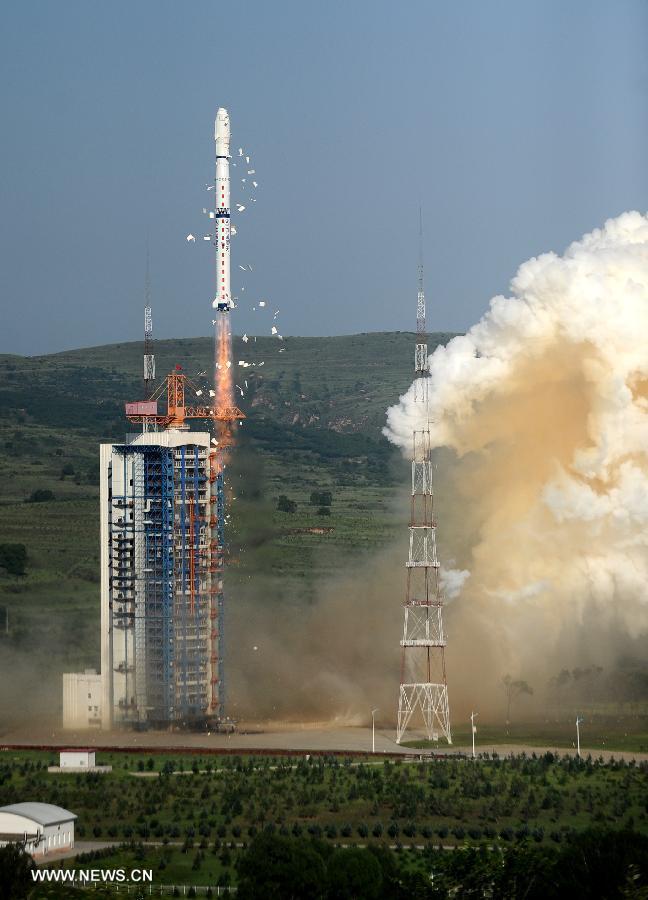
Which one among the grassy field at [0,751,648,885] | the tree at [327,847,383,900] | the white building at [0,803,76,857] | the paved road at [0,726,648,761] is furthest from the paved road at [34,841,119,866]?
the paved road at [0,726,648,761]

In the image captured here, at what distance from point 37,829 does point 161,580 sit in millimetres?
32773

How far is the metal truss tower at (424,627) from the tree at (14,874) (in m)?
36.8

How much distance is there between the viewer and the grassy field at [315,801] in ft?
311

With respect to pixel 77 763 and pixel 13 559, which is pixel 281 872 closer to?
pixel 77 763

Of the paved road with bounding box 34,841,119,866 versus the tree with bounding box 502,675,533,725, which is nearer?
the paved road with bounding box 34,841,119,866

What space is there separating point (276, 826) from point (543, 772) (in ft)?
54.4

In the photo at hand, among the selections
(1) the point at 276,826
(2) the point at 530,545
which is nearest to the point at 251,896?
(1) the point at 276,826

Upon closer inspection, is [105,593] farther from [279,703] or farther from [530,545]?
[530,545]

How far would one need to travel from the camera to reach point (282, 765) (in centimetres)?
11194

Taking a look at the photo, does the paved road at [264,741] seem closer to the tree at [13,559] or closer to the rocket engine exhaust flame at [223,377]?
the rocket engine exhaust flame at [223,377]

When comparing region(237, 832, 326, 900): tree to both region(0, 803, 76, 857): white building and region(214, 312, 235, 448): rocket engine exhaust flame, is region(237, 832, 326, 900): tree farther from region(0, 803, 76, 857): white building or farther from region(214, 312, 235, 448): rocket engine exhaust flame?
region(214, 312, 235, 448): rocket engine exhaust flame

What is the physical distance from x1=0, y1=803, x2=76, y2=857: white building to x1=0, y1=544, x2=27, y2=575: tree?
8126 centimetres

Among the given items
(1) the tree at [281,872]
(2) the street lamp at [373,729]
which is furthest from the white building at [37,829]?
(2) the street lamp at [373,729]

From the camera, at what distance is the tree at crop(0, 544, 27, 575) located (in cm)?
17488
